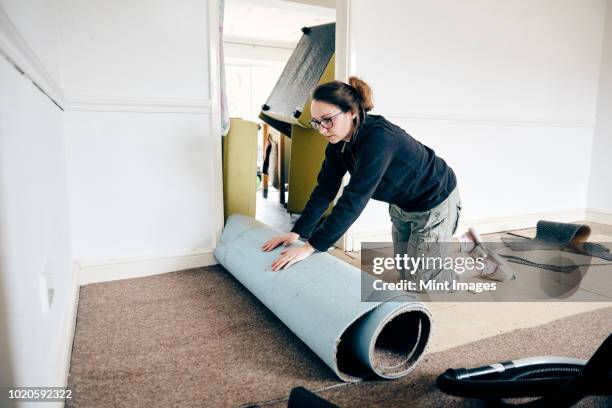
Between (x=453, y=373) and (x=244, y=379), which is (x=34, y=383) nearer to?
(x=244, y=379)

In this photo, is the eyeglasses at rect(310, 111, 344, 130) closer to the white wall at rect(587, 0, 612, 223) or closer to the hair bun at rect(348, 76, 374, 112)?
the hair bun at rect(348, 76, 374, 112)

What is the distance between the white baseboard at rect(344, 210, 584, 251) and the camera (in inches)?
95.6

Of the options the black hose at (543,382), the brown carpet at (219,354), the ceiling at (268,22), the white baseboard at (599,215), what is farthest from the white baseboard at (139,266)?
the ceiling at (268,22)

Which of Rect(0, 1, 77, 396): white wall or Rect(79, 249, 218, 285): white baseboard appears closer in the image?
Rect(0, 1, 77, 396): white wall

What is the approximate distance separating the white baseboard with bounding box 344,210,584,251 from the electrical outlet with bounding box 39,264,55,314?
1.62 meters

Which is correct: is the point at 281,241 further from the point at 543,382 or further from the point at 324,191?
the point at 543,382

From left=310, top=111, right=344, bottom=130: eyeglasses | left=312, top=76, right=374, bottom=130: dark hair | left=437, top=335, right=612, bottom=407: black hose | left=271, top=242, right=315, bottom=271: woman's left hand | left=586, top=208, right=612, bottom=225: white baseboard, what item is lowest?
left=586, top=208, right=612, bottom=225: white baseboard

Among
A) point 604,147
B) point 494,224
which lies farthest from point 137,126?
point 604,147

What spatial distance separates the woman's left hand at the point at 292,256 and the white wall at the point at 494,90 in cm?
107

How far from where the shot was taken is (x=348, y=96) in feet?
4.47

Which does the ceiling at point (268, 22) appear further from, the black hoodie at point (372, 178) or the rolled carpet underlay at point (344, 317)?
the rolled carpet underlay at point (344, 317)

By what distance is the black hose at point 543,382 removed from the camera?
77 centimetres

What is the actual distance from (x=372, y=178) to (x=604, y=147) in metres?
3.01

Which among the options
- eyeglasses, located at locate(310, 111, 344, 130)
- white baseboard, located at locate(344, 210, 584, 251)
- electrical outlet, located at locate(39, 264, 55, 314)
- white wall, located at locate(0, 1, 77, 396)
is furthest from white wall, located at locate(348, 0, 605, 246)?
electrical outlet, located at locate(39, 264, 55, 314)
